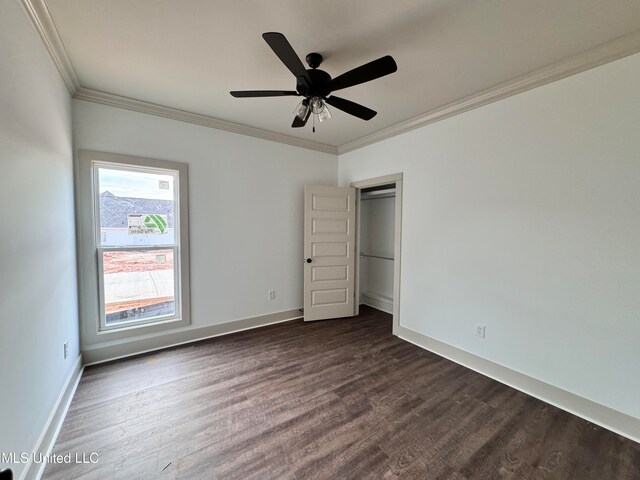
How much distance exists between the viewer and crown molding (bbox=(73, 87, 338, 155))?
8.23ft

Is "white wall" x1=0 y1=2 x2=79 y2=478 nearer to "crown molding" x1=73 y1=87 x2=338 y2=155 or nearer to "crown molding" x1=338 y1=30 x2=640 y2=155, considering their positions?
"crown molding" x1=73 y1=87 x2=338 y2=155

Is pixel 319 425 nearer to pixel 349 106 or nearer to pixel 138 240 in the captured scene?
pixel 349 106

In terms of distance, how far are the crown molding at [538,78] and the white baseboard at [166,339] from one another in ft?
10.4

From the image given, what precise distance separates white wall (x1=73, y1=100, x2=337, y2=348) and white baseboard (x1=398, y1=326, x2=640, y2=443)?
7.03 ft

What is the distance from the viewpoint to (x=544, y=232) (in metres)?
2.16

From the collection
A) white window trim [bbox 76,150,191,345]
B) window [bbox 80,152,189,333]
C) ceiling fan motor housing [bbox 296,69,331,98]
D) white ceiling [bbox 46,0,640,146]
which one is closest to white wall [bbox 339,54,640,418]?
white ceiling [bbox 46,0,640,146]

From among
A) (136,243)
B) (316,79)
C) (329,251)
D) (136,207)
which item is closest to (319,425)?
(329,251)

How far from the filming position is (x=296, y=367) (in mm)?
2582

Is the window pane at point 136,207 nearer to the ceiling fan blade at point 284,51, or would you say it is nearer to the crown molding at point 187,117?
the crown molding at point 187,117

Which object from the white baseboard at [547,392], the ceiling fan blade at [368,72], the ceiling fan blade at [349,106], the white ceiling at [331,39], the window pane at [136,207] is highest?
the white ceiling at [331,39]

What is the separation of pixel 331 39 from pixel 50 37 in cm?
193

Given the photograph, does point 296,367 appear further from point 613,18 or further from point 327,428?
point 613,18

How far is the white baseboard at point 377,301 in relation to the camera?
4333 mm

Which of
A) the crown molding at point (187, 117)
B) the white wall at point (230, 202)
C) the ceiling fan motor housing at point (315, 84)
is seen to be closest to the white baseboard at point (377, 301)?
the white wall at point (230, 202)
